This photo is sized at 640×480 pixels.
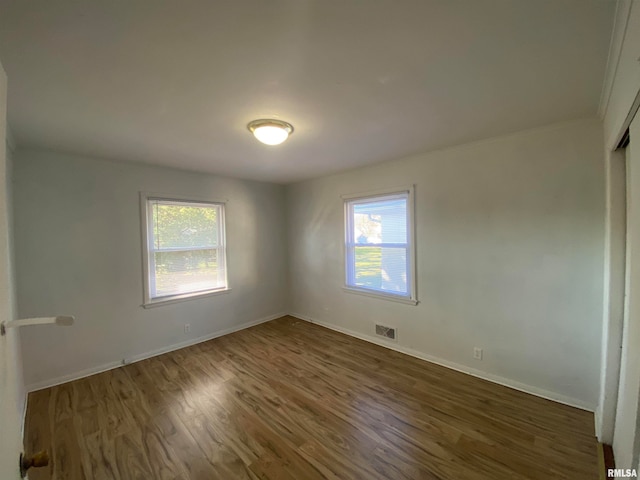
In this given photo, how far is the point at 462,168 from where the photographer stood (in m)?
2.80

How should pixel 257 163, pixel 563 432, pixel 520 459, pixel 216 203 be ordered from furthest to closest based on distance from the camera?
pixel 216 203 < pixel 257 163 < pixel 563 432 < pixel 520 459

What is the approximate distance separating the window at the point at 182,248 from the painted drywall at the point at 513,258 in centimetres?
239

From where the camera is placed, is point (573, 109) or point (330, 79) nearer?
point (330, 79)

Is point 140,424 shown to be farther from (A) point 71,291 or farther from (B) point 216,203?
(B) point 216,203

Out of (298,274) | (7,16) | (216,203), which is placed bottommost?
(298,274)

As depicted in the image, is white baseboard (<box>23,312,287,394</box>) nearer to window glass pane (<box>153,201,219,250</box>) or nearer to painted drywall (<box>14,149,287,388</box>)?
painted drywall (<box>14,149,287,388</box>)

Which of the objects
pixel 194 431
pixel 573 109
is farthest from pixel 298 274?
pixel 573 109

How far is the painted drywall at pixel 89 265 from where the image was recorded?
262 cm

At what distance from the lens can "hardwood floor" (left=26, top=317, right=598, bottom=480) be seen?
1730mm

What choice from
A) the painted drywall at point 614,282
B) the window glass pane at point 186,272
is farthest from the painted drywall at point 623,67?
the window glass pane at point 186,272

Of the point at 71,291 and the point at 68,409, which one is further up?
the point at 71,291

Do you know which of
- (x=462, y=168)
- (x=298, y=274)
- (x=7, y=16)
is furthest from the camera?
(x=298, y=274)

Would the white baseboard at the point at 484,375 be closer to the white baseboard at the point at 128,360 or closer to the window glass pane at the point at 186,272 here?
the white baseboard at the point at 128,360

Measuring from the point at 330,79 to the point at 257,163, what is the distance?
6.55ft
